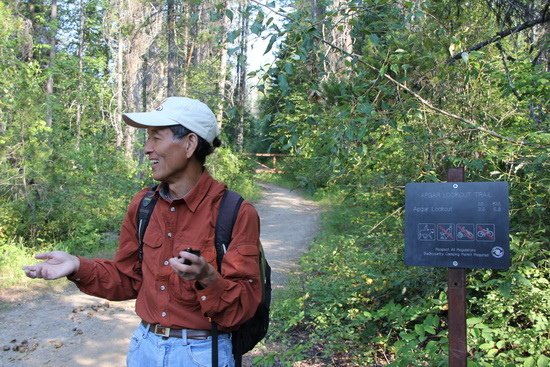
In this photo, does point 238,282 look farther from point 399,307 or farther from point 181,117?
point 399,307

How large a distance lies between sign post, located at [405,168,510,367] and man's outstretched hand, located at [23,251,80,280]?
1.76 meters

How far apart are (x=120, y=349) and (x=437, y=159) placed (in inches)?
146

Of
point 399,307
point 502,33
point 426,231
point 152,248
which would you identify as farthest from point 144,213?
point 502,33

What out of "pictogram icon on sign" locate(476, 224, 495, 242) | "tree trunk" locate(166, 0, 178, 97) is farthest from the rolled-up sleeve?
"tree trunk" locate(166, 0, 178, 97)

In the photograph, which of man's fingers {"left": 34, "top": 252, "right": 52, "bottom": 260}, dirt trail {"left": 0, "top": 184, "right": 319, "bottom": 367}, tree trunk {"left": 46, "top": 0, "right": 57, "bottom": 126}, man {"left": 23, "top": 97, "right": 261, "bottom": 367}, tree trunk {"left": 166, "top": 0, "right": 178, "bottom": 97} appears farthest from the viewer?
tree trunk {"left": 166, "top": 0, "right": 178, "bottom": 97}

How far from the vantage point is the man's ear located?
2.17 meters

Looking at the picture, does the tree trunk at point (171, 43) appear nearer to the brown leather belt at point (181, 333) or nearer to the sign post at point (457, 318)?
the sign post at point (457, 318)

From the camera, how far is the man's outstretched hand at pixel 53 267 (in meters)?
2.10

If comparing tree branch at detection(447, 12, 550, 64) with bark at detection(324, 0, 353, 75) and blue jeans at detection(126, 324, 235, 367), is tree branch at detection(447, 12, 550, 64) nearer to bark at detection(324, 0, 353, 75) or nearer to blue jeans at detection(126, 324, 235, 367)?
bark at detection(324, 0, 353, 75)

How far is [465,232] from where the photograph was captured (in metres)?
2.79

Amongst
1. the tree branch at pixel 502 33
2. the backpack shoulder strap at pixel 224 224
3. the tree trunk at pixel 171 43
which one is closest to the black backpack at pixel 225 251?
the backpack shoulder strap at pixel 224 224

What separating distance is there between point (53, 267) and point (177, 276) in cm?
52

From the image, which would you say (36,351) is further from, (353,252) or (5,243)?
(5,243)

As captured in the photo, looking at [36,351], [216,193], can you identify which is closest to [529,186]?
[216,193]
